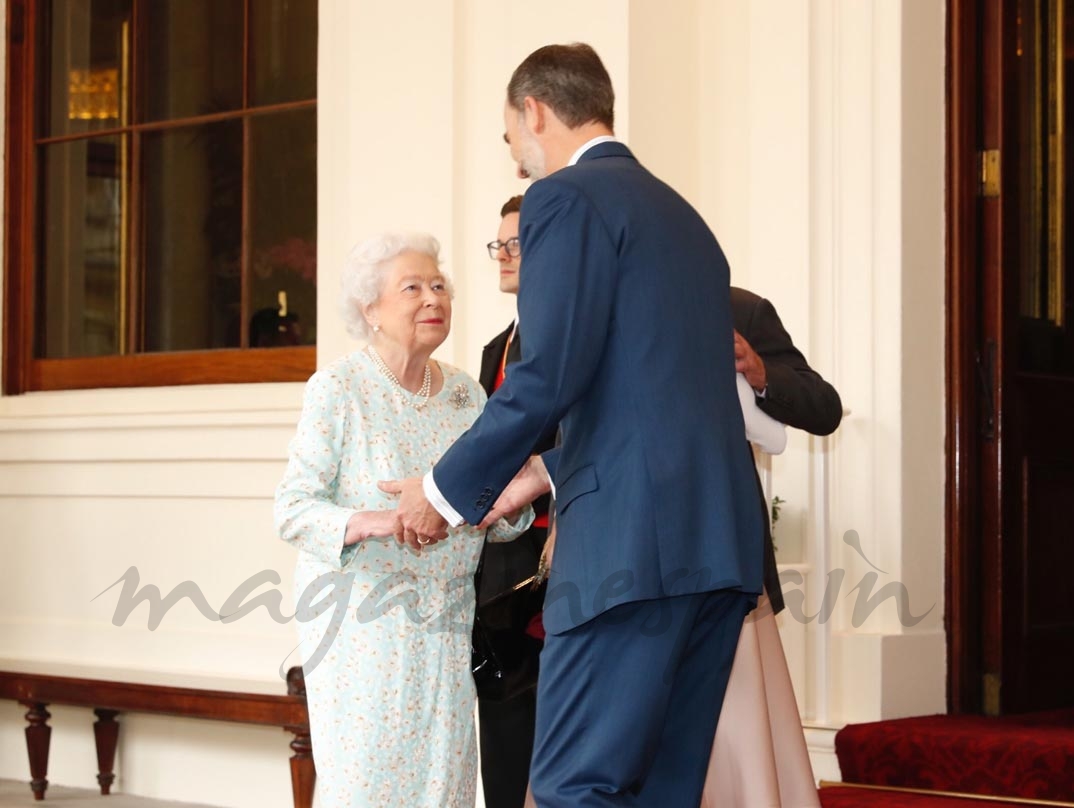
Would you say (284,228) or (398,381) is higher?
(284,228)

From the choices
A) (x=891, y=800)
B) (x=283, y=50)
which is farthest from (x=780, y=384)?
(x=283, y=50)

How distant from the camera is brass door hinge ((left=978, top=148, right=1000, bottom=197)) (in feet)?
15.3

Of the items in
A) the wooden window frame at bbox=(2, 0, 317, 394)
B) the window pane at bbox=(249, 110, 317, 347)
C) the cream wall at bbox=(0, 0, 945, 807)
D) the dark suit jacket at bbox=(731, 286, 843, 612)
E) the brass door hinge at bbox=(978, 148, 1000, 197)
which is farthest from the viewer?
the wooden window frame at bbox=(2, 0, 317, 394)

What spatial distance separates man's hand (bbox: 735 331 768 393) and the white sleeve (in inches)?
0.7

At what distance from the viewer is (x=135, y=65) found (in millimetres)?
6027

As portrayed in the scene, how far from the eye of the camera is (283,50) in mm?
5578

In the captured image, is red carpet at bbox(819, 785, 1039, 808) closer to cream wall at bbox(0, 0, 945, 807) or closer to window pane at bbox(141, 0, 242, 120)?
cream wall at bbox(0, 0, 945, 807)

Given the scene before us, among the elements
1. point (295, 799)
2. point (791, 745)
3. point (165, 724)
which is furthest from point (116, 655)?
point (791, 745)

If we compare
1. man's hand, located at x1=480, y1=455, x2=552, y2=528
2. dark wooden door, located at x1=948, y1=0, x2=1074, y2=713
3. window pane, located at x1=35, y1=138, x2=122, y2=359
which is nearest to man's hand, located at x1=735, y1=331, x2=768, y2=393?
man's hand, located at x1=480, y1=455, x2=552, y2=528

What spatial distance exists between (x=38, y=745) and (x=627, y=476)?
3.79 metres

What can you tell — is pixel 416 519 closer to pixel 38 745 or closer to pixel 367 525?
pixel 367 525

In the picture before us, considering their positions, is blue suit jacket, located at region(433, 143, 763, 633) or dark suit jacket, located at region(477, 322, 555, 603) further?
dark suit jacket, located at region(477, 322, 555, 603)

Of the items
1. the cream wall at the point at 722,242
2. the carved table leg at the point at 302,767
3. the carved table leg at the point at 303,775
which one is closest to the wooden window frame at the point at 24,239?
the cream wall at the point at 722,242

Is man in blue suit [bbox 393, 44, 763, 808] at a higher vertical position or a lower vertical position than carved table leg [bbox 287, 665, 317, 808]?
higher
